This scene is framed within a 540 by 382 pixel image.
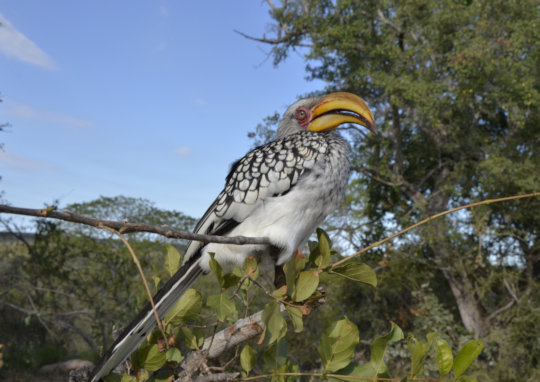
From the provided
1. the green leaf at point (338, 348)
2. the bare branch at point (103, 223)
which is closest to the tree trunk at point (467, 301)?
the green leaf at point (338, 348)

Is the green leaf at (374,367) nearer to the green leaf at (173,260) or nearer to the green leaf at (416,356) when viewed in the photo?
the green leaf at (416,356)

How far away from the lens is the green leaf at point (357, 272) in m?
1.21

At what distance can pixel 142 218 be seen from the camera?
12914 mm

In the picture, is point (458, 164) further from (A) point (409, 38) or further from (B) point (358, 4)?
(B) point (358, 4)

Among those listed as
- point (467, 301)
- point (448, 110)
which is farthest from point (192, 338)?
point (467, 301)

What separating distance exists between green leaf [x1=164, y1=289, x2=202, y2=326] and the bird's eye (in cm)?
158

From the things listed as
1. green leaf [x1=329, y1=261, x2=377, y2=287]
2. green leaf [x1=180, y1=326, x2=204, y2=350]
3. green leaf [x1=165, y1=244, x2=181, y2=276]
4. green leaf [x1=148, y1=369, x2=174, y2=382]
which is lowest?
green leaf [x1=148, y1=369, x2=174, y2=382]

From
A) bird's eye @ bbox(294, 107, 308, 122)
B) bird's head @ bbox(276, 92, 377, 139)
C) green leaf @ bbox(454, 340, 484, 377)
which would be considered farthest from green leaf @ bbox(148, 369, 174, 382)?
bird's eye @ bbox(294, 107, 308, 122)

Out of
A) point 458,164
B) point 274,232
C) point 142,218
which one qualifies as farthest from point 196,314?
point 142,218

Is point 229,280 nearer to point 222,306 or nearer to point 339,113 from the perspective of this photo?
point 222,306

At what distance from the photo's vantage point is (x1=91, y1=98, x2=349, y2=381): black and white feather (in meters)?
1.85

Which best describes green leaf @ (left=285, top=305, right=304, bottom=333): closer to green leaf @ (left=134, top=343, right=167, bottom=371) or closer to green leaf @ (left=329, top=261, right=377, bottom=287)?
green leaf @ (left=329, top=261, right=377, bottom=287)

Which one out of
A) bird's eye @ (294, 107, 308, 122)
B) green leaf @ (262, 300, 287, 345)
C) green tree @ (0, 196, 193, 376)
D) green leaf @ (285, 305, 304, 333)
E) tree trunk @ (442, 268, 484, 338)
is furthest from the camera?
tree trunk @ (442, 268, 484, 338)

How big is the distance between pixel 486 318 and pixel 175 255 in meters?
8.55
